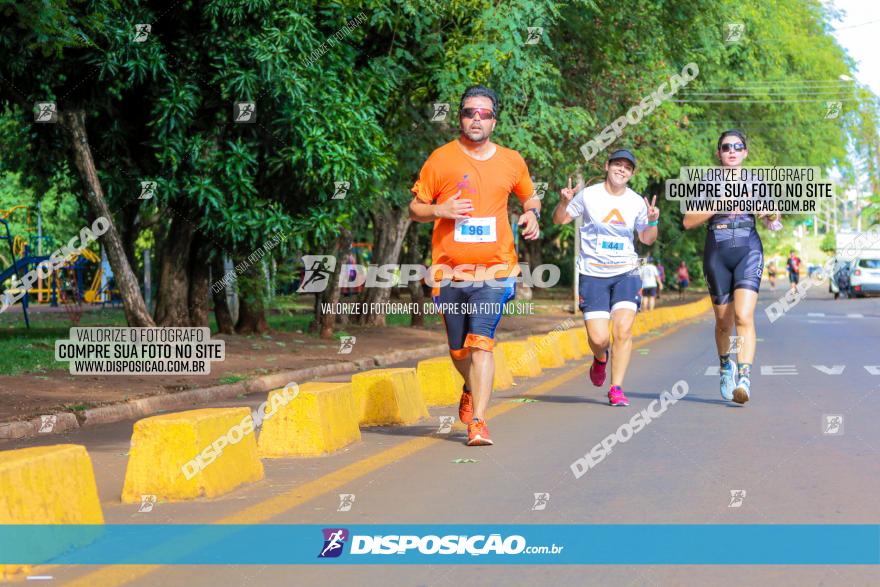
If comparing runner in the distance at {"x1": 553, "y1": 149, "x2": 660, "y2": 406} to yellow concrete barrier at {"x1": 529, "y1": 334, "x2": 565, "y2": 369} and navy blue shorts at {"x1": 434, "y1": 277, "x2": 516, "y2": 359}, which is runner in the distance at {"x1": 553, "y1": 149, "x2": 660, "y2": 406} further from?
yellow concrete barrier at {"x1": 529, "y1": 334, "x2": 565, "y2": 369}

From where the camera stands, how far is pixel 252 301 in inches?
861

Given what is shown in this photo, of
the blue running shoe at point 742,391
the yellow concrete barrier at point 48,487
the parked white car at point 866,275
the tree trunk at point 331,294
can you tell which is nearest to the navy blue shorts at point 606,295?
the blue running shoe at point 742,391

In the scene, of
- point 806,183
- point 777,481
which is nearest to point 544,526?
point 777,481

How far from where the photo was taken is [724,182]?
11.4m

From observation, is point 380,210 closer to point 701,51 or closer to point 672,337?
point 672,337

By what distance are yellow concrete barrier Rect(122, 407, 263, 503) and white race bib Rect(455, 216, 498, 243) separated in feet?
7.80

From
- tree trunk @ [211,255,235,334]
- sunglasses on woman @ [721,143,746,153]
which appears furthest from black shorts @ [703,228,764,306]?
tree trunk @ [211,255,235,334]

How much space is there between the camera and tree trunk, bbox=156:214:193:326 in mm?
20094

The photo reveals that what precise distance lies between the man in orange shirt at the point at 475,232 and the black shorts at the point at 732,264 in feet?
10.2

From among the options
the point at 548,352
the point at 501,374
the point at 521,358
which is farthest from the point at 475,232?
the point at 548,352

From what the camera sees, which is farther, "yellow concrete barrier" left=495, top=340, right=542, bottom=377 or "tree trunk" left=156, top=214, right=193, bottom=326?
"tree trunk" left=156, top=214, right=193, bottom=326

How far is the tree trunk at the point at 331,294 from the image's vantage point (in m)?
22.6

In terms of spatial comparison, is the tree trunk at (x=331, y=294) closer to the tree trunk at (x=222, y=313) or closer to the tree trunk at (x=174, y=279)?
the tree trunk at (x=222, y=313)

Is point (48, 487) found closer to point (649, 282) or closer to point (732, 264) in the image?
point (732, 264)
